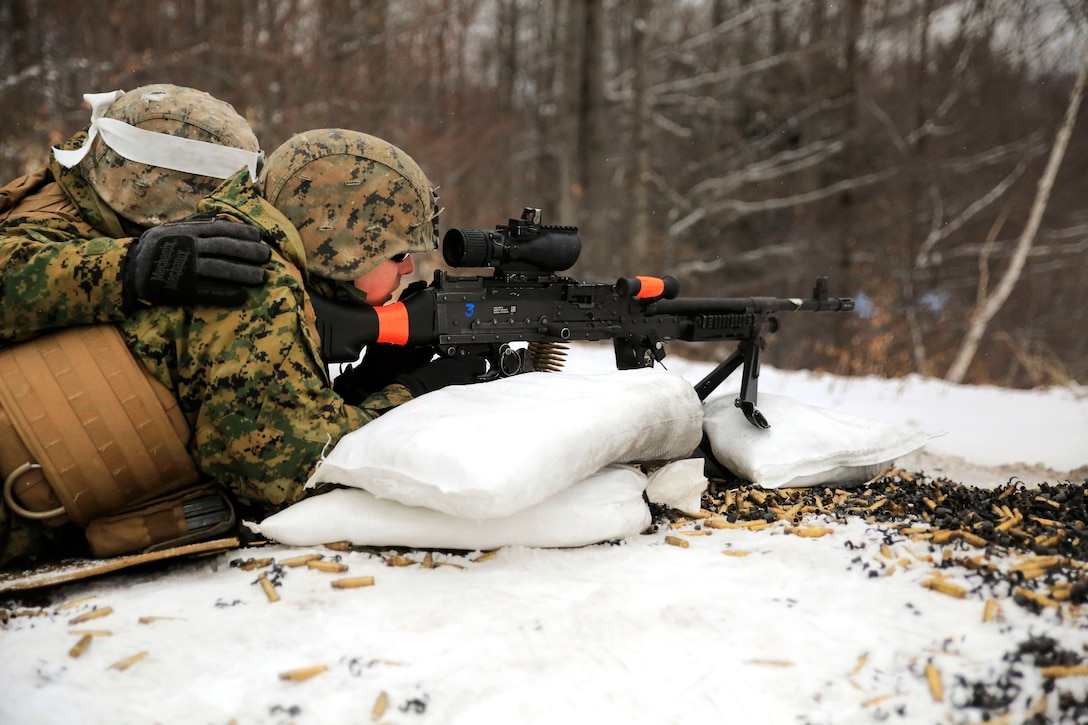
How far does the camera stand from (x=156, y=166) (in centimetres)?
297

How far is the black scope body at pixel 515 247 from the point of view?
3.20 metres

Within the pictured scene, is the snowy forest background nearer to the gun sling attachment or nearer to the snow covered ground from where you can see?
the gun sling attachment

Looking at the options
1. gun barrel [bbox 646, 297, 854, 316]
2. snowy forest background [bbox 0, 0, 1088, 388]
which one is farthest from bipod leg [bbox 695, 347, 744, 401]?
snowy forest background [bbox 0, 0, 1088, 388]

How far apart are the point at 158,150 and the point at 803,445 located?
8.97ft

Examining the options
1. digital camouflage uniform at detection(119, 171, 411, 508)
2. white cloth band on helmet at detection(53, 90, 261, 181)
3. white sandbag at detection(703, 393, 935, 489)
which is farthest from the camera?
white sandbag at detection(703, 393, 935, 489)

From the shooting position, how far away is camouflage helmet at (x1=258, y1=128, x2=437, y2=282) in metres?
2.77

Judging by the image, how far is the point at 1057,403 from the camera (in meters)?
5.98

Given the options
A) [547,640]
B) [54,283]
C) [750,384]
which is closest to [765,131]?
[750,384]

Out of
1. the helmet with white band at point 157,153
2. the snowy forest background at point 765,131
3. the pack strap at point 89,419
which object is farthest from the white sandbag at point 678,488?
the snowy forest background at point 765,131

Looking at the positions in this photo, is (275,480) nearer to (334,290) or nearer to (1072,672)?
(334,290)

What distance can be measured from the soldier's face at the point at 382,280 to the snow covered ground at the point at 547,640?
101 centimetres

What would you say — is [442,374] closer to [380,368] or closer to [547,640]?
[380,368]

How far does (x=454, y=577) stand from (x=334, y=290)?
126 centimetres

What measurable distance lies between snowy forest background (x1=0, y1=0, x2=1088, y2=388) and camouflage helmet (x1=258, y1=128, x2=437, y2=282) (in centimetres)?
719
